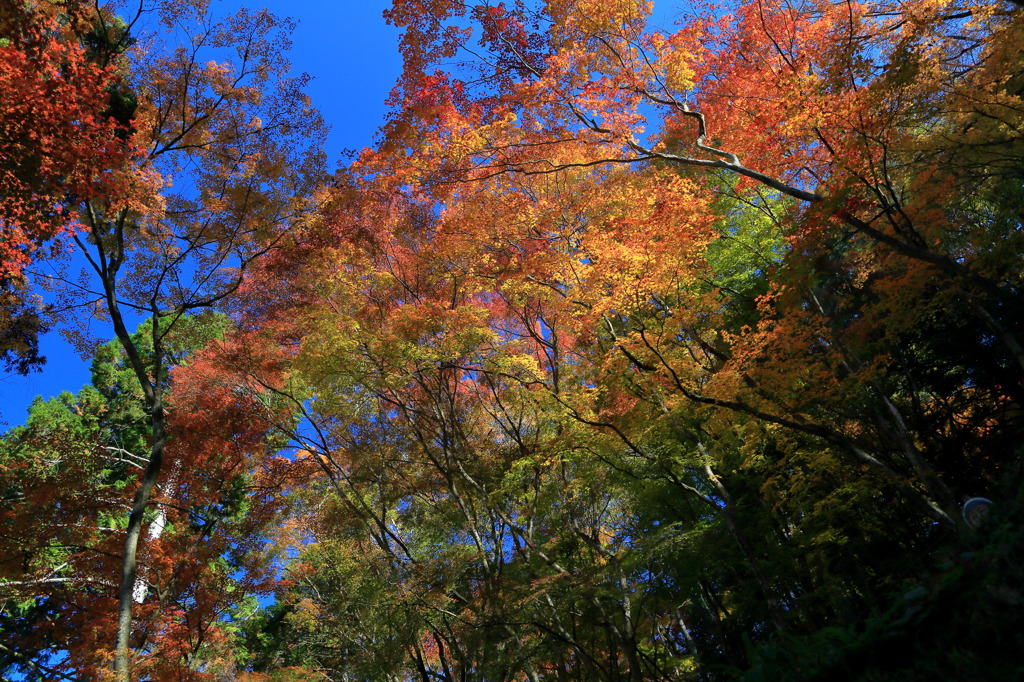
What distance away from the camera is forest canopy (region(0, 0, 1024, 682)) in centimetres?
762

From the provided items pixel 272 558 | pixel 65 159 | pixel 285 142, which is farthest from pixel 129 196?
pixel 272 558

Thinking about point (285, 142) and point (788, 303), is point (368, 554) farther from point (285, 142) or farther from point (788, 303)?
point (788, 303)

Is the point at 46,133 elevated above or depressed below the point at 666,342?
above

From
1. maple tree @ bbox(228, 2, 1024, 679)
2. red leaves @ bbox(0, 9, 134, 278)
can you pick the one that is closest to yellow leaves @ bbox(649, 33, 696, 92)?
maple tree @ bbox(228, 2, 1024, 679)

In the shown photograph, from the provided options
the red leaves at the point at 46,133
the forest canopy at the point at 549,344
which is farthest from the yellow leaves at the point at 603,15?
→ the red leaves at the point at 46,133

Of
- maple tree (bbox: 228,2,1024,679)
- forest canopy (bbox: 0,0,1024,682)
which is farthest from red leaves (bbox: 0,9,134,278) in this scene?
maple tree (bbox: 228,2,1024,679)

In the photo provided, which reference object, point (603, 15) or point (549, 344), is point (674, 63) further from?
point (549, 344)

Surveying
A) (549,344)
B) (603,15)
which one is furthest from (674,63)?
(549,344)

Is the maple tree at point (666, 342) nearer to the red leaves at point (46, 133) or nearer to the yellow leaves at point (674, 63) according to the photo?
the yellow leaves at point (674, 63)

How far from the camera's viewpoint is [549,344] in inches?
447

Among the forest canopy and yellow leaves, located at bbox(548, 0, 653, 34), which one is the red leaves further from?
yellow leaves, located at bbox(548, 0, 653, 34)

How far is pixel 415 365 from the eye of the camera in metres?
10.5

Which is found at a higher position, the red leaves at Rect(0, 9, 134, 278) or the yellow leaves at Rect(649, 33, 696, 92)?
the red leaves at Rect(0, 9, 134, 278)

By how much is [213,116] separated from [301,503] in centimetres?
884
